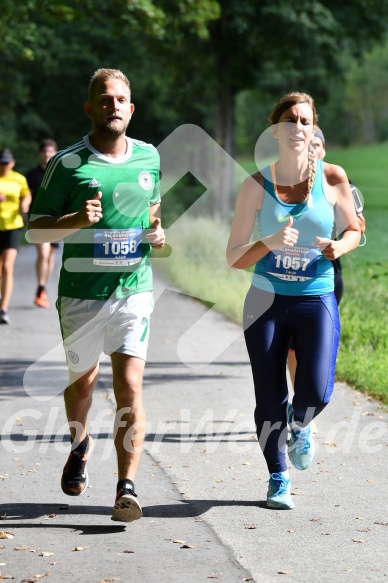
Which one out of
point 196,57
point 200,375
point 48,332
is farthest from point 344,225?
point 196,57

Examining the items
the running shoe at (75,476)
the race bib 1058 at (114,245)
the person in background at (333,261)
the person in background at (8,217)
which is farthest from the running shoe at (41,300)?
the race bib 1058 at (114,245)

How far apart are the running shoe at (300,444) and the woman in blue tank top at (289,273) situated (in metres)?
0.05

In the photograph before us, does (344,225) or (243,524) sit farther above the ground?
(344,225)

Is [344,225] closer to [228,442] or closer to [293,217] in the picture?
[293,217]

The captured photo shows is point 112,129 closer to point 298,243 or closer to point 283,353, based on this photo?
point 298,243

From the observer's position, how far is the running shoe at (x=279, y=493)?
19.6ft

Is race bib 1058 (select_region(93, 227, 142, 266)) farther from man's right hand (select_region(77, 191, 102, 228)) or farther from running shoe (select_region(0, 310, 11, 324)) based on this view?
running shoe (select_region(0, 310, 11, 324))

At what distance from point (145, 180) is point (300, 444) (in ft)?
5.07

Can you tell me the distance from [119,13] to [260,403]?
69.1ft

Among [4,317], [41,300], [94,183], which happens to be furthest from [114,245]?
[41,300]

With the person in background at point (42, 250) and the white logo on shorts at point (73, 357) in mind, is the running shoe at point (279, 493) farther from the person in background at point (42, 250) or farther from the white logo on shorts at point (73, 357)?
the person in background at point (42, 250)

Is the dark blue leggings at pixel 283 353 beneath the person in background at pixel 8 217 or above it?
beneath

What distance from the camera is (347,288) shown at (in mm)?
14789

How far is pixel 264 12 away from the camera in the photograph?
31.2 meters
